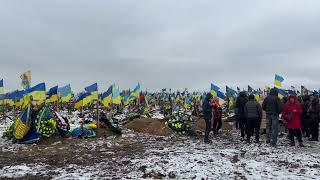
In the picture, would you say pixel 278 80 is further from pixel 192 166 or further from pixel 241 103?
pixel 192 166

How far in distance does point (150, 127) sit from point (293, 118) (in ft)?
26.9

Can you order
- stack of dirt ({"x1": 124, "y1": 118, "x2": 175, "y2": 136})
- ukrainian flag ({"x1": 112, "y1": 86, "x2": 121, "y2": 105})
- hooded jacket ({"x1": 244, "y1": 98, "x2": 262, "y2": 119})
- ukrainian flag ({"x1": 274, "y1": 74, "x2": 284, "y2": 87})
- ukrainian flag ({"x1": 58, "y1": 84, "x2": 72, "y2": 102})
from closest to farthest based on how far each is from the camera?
hooded jacket ({"x1": 244, "y1": 98, "x2": 262, "y2": 119})
stack of dirt ({"x1": 124, "y1": 118, "x2": 175, "y2": 136})
ukrainian flag ({"x1": 274, "y1": 74, "x2": 284, "y2": 87})
ukrainian flag ({"x1": 112, "y1": 86, "x2": 121, "y2": 105})
ukrainian flag ({"x1": 58, "y1": 84, "x2": 72, "y2": 102})

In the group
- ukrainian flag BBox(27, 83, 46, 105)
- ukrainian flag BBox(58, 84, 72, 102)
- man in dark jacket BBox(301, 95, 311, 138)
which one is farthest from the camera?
ukrainian flag BBox(58, 84, 72, 102)

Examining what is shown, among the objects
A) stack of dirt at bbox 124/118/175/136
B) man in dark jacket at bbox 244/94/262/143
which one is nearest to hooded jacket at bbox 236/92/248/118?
man in dark jacket at bbox 244/94/262/143

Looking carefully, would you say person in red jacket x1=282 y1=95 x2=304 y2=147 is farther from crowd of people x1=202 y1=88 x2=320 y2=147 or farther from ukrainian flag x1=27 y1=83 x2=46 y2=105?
ukrainian flag x1=27 y1=83 x2=46 y2=105

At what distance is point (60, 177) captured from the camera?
8.34m

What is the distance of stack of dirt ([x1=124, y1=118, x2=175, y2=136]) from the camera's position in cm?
1877

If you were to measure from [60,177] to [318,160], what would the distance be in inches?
248

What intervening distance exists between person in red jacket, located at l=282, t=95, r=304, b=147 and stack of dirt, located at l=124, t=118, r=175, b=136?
6.35m

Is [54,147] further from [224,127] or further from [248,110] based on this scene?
[224,127]

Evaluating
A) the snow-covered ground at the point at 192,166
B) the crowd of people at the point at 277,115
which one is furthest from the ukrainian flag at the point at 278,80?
the snow-covered ground at the point at 192,166

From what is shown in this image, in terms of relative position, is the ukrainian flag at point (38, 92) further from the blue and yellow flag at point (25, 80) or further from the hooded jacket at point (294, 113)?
the hooded jacket at point (294, 113)

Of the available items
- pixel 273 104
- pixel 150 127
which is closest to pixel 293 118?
pixel 273 104

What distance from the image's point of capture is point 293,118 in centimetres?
1324
